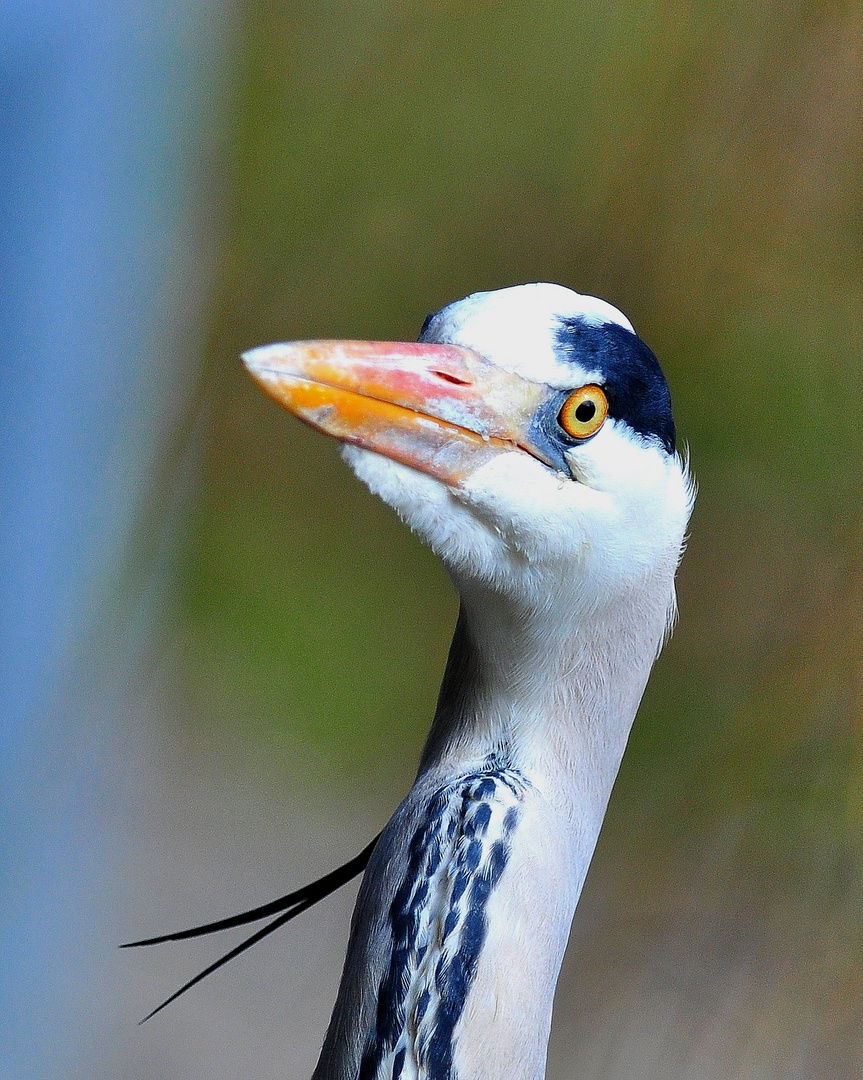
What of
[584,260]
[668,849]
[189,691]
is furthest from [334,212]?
[668,849]

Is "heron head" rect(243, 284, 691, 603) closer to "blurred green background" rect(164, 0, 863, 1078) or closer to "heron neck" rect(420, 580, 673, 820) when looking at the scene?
"heron neck" rect(420, 580, 673, 820)

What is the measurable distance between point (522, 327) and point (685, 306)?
0.83m

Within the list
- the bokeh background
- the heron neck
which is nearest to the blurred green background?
the bokeh background

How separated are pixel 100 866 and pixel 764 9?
136 cm

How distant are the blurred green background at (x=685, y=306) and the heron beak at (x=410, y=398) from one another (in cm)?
83

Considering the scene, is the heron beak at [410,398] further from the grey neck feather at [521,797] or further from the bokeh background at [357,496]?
the bokeh background at [357,496]

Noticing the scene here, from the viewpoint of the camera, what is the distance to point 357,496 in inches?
63.3

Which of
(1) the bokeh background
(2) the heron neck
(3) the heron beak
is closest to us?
(3) the heron beak

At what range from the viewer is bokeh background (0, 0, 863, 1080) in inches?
50.4

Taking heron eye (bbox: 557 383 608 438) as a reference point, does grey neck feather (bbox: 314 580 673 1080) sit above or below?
below

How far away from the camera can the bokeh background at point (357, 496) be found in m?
1.28

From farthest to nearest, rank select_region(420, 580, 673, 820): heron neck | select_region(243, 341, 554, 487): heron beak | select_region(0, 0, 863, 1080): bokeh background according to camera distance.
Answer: select_region(0, 0, 863, 1080): bokeh background, select_region(420, 580, 673, 820): heron neck, select_region(243, 341, 554, 487): heron beak

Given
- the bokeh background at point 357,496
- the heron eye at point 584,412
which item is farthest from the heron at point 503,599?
the bokeh background at point 357,496

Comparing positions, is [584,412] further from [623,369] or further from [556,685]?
[556,685]
